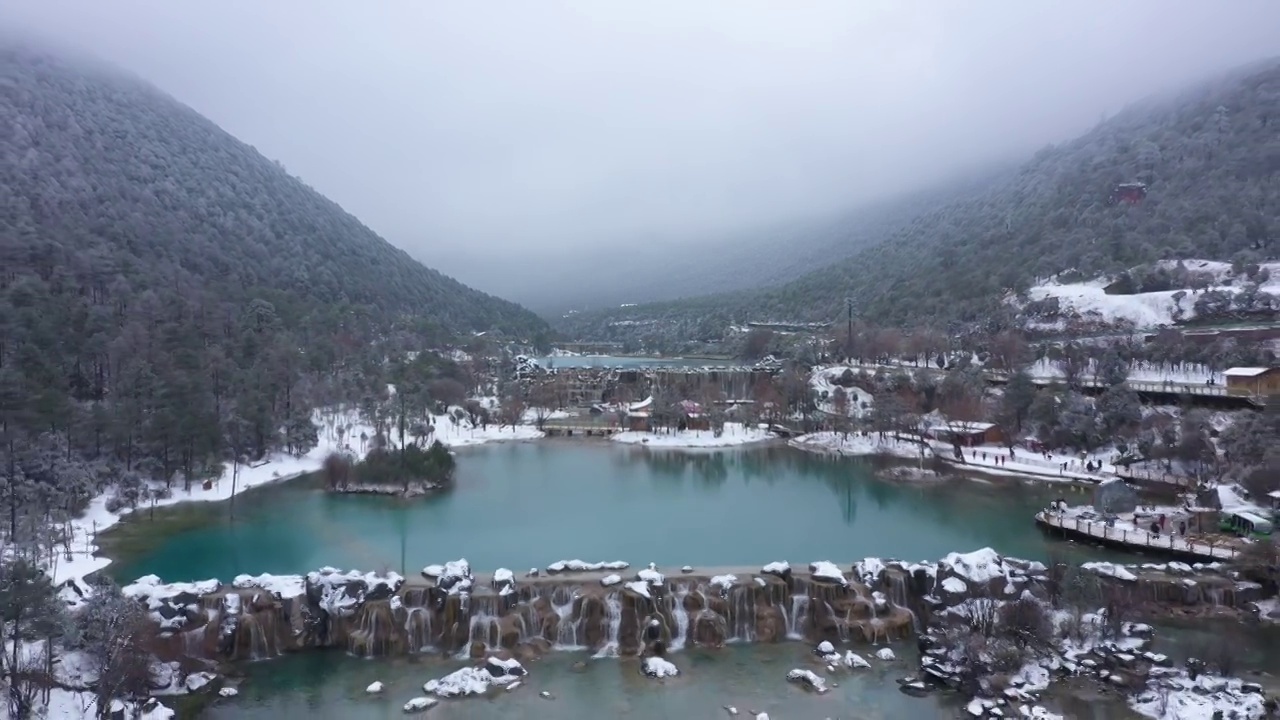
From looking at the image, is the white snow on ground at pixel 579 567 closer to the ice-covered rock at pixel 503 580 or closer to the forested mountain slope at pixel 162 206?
the ice-covered rock at pixel 503 580

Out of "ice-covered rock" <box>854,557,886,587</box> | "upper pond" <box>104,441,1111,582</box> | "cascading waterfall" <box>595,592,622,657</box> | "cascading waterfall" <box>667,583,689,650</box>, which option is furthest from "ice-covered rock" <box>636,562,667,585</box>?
"ice-covered rock" <box>854,557,886,587</box>

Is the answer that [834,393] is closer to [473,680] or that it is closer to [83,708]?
[473,680]

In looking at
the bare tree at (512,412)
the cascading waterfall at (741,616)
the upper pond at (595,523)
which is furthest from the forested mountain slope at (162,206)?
the cascading waterfall at (741,616)

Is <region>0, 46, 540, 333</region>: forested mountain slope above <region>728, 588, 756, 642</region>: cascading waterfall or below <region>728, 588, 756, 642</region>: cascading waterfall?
above

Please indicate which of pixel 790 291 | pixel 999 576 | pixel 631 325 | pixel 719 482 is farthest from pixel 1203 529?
pixel 631 325

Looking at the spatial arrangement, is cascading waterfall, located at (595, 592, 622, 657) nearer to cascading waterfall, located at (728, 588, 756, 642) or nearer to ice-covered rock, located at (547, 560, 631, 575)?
ice-covered rock, located at (547, 560, 631, 575)

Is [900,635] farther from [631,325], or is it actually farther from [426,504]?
[631,325]
